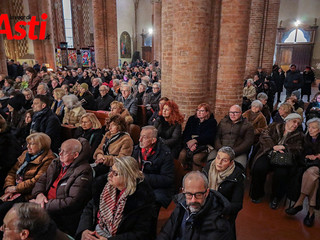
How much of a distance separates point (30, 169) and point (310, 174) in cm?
386

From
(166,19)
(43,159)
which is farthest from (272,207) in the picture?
(166,19)

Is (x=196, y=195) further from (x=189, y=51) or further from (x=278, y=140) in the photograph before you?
(x=189, y=51)

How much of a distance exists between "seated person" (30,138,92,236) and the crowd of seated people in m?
0.01

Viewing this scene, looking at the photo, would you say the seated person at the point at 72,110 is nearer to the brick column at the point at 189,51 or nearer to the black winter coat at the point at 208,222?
the brick column at the point at 189,51

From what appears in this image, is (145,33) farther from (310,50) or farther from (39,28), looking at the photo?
(310,50)

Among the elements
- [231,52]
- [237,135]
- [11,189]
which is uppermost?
[231,52]

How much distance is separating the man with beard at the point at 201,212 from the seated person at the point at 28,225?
1.06 m

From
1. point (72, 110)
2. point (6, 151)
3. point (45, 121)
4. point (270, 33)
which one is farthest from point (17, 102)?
point (270, 33)

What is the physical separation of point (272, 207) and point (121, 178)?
2729 mm

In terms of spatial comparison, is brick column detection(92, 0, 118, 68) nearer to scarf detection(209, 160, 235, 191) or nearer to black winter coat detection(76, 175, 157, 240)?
scarf detection(209, 160, 235, 191)

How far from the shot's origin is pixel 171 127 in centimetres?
478

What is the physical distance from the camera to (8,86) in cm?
852

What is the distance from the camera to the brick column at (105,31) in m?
14.8

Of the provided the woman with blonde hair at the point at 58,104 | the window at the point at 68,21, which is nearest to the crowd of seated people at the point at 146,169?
the woman with blonde hair at the point at 58,104
